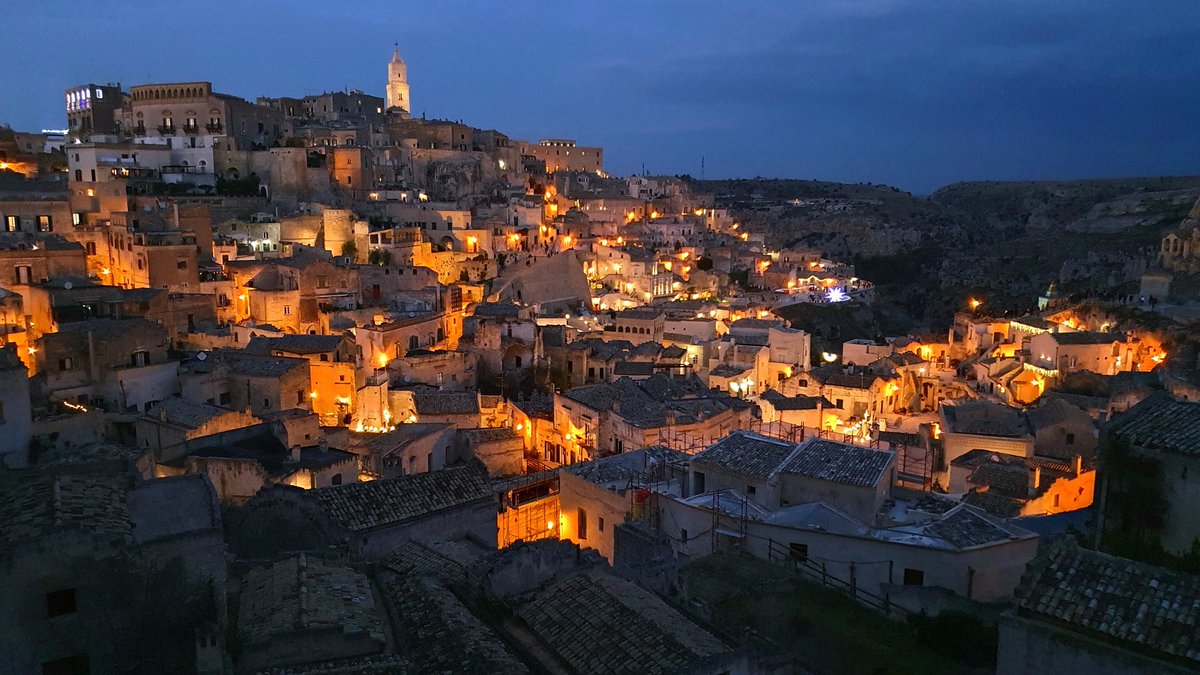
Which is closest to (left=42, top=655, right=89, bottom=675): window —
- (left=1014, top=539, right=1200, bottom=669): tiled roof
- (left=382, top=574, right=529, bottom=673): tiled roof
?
(left=382, top=574, right=529, bottom=673): tiled roof

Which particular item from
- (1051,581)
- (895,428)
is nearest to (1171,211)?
(895,428)

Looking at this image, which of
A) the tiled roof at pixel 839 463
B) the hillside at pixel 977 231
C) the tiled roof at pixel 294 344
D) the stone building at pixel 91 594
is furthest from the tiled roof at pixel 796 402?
the hillside at pixel 977 231

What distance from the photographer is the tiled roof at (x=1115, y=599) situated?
25.7 feet

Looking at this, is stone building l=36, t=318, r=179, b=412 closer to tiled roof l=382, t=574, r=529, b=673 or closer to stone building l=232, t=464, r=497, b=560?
stone building l=232, t=464, r=497, b=560

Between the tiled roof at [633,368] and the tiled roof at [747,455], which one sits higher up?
the tiled roof at [747,455]

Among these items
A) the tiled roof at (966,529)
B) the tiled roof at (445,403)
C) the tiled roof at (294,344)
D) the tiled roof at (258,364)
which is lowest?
the tiled roof at (445,403)

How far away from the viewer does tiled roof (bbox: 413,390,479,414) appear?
24328 millimetres

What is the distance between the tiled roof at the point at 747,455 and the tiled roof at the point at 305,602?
7.58m

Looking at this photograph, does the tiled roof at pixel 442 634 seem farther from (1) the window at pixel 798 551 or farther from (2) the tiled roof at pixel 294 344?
(2) the tiled roof at pixel 294 344

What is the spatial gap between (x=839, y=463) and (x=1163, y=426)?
502 centimetres

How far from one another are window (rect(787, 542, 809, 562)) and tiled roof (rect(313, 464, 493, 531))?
533 centimetres

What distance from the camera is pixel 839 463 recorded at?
48.0 ft

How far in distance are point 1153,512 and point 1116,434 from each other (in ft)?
3.47

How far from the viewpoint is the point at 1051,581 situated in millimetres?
→ 8656
